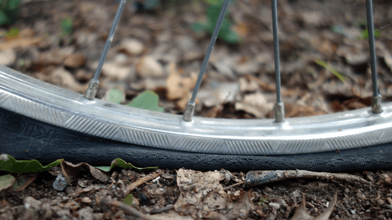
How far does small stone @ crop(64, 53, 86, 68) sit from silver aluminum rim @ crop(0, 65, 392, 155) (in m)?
0.55

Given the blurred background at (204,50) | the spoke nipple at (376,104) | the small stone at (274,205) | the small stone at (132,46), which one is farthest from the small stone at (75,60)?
the spoke nipple at (376,104)

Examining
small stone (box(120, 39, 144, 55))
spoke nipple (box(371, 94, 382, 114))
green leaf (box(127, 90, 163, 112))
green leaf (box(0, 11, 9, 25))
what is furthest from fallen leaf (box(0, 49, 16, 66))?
spoke nipple (box(371, 94, 382, 114))

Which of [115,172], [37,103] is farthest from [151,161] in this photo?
[37,103]

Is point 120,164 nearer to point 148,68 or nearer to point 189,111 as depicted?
point 189,111

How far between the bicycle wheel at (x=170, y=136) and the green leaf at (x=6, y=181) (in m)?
0.08

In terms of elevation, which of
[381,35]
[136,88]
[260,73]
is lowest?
[136,88]

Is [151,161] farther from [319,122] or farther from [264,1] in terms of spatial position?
[264,1]

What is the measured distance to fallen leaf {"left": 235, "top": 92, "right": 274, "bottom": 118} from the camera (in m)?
1.27

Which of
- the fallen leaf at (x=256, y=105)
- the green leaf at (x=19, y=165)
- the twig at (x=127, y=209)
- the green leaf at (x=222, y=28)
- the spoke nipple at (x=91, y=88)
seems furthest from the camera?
the green leaf at (x=222, y=28)

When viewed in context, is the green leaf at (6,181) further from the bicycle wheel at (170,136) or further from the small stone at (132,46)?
the small stone at (132,46)

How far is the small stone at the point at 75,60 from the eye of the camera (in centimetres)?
138

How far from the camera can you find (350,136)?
2.95ft

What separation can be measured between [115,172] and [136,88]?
60cm

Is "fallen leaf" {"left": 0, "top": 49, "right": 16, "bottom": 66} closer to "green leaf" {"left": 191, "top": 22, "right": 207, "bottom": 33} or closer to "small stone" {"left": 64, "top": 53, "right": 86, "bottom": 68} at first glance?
"small stone" {"left": 64, "top": 53, "right": 86, "bottom": 68}
